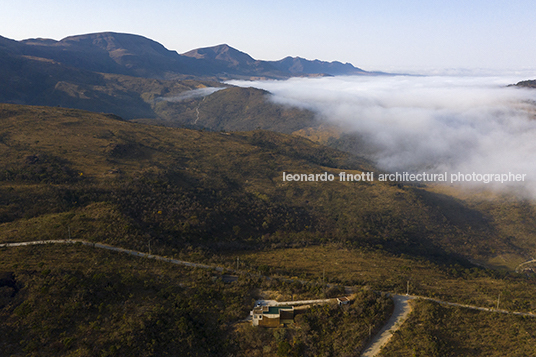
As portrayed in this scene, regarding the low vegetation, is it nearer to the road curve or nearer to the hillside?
the road curve

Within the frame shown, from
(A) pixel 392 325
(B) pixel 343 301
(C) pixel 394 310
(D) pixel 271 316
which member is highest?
(B) pixel 343 301

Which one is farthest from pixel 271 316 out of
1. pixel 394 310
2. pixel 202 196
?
pixel 202 196

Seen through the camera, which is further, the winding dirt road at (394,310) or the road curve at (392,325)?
the winding dirt road at (394,310)

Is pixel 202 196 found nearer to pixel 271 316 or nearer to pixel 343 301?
pixel 271 316

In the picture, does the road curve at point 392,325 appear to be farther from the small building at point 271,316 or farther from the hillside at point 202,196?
the hillside at point 202,196

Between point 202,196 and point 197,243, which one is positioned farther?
point 202,196

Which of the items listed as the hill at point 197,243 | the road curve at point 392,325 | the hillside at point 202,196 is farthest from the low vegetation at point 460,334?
the hillside at point 202,196

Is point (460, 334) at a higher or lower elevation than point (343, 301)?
lower
